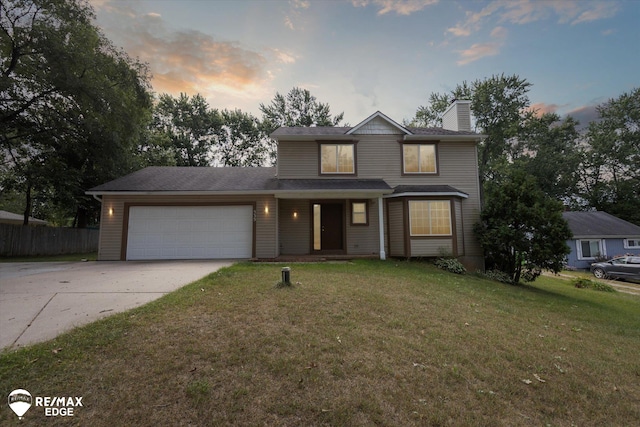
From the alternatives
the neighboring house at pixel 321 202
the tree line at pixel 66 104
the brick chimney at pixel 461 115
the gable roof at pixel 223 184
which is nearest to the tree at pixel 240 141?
the tree line at pixel 66 104

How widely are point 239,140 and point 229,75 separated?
1529cm

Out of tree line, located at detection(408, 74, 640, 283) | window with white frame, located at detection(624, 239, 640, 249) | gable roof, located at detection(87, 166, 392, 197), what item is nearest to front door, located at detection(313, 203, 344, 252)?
gable roof, located at detection(87, 166, 392, 197)

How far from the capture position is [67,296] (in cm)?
510

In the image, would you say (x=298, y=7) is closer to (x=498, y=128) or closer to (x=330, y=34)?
(x=330, y=34)

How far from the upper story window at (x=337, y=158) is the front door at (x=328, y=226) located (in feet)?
5.56

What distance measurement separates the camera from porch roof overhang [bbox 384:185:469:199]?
1121 cm

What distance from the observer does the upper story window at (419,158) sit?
12570mm

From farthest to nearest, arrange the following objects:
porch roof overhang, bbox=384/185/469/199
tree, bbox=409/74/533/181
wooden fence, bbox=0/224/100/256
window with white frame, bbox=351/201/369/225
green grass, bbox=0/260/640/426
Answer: tree, bbox=409/74/533/181, wooden fence, bbox=0/224/100/256, window with white frame, bbox=351/201/369/225, porch roof overhang, bbox=384/185/469/199, green grass, bbox=0/260/640/426

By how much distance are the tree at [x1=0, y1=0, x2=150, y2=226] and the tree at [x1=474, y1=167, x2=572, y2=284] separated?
58.2 ft

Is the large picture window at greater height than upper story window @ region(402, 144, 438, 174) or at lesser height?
lesser

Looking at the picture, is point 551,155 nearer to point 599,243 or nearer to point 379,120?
point 599,243

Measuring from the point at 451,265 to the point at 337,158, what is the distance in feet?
21.9

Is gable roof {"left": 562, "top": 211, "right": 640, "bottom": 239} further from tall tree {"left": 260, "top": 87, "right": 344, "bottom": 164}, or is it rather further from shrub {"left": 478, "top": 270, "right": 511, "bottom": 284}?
tall tree {"left": 260, "top": 87, "right": 344, "bottom": 164}

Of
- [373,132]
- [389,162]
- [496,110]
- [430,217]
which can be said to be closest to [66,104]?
[373,132]
